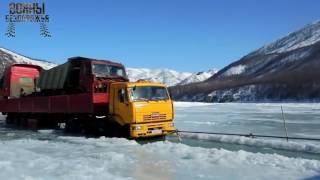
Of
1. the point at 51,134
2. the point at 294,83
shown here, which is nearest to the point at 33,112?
the point at 51,134

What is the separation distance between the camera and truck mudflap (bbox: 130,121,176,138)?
1797 cm

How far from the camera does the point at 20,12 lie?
2634 centimetres

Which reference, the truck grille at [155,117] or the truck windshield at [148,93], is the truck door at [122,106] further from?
the truck grille at [155,117]

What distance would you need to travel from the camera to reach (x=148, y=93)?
1848 centimetres

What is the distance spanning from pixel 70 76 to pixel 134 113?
6.13m

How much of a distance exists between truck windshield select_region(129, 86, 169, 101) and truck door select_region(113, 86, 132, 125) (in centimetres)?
34

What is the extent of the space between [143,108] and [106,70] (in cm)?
386

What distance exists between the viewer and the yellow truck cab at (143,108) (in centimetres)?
1798

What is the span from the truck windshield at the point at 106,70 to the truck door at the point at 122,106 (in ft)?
6.59

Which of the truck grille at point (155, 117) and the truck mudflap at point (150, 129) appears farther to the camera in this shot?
the truck grille at point (155, 117)

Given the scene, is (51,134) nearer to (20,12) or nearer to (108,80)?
(108,80)

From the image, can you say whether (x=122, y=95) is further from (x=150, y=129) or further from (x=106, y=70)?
(x=106, y=70)

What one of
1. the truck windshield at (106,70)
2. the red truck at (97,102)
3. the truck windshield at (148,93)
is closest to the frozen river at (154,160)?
the red truck at (97,102)

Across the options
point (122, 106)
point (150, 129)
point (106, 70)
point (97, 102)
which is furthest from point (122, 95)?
point (106, 70)
